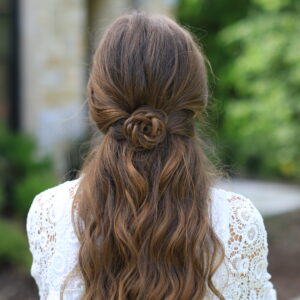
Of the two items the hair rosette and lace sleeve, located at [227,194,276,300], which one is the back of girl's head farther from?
lace sleeve, located at [227,194,276,300]

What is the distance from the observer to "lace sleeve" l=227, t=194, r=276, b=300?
1720mm

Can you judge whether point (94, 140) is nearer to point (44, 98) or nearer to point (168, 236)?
point (168, 236)

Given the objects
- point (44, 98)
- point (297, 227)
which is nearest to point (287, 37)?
point (297, 227)

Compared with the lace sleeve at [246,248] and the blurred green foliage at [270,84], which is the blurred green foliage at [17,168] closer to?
the blurred green foliage at [270,84]

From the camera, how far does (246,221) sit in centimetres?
172

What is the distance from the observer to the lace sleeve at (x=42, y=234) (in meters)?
1.75

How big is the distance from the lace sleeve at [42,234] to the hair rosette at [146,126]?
306 mm

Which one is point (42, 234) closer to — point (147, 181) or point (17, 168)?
point (147, 181)

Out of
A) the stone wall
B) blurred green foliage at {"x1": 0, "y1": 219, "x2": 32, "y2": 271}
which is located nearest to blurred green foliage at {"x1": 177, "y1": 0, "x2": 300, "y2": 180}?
the stone wall

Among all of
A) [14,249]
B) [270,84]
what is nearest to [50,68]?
[14,249]

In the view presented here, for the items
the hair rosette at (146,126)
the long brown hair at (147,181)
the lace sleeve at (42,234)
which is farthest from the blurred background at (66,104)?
the hair rosette at (146,126)

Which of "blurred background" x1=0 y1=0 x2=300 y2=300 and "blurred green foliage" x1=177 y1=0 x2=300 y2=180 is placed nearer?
"blurred background" x1=0 y1=0 x2=300 y2=300

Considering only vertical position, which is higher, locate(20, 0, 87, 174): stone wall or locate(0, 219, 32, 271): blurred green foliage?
locate(20, 0, 87, 174): stone wall

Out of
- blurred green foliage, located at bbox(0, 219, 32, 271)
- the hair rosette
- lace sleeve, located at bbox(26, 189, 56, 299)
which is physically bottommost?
blurred green foliage, located at bbox(0, 219, 32, 271)
